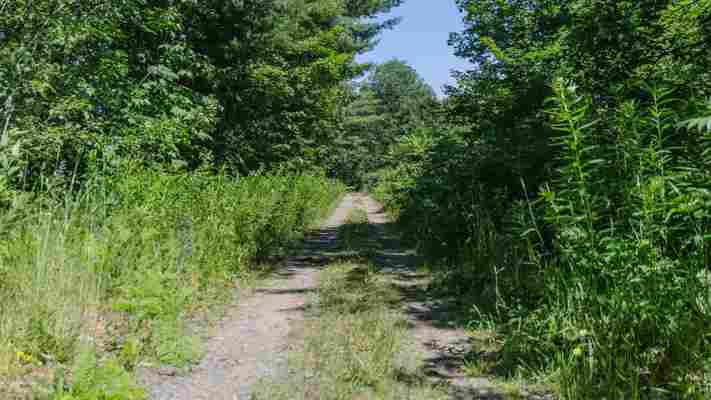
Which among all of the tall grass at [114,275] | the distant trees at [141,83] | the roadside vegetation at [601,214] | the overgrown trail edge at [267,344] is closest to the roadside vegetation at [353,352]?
the overgrown trail edge at [267,344]

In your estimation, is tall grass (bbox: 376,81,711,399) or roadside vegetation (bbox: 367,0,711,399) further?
roadside vegetation (bbox: 367,0,711,399)

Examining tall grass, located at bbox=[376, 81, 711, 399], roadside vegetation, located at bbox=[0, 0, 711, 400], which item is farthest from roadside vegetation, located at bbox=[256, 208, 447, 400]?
tall grass, located at bbox=[376, 81, 711, 399]

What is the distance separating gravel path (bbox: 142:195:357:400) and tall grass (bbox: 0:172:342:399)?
30 cm

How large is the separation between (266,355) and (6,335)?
221 cm

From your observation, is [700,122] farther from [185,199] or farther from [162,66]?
[162,66]

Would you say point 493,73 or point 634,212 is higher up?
point 493,73

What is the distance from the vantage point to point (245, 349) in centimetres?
545

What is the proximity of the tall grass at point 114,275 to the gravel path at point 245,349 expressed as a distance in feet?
0.98

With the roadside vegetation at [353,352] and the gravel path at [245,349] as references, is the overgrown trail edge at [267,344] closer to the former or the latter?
the gravel path at [245,349]

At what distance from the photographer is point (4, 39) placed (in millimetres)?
6824

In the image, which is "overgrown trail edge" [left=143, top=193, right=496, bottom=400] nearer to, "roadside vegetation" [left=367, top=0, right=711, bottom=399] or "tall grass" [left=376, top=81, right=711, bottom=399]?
"roadside vegetation" [left=367, top=0, right=711, bottom=399]

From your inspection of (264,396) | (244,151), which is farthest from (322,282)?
(244,151)

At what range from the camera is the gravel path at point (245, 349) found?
4.30 metres

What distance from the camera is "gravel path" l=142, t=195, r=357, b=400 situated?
4.30 m
